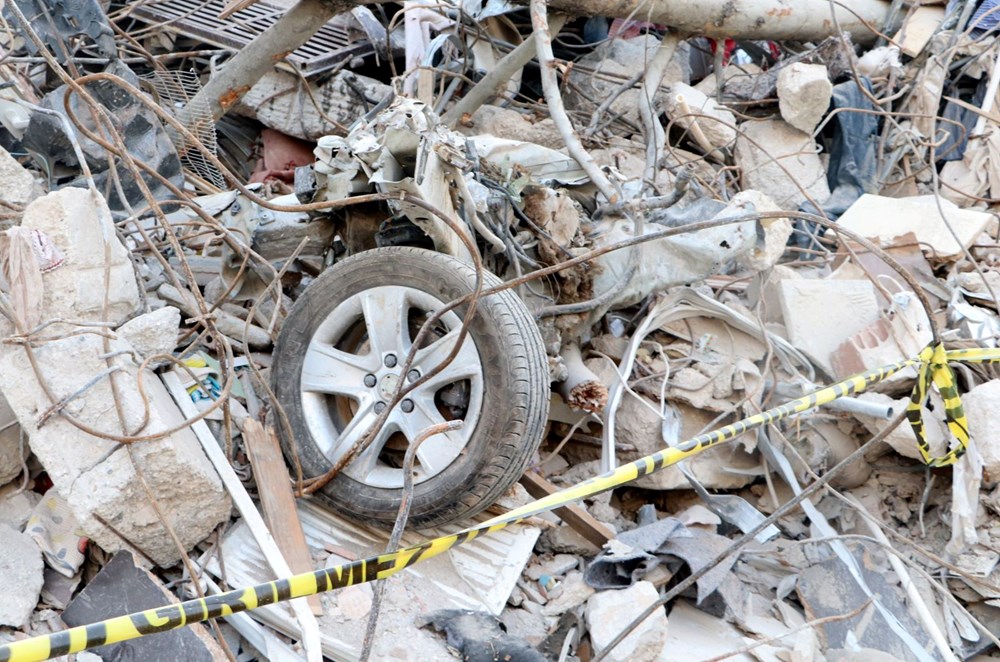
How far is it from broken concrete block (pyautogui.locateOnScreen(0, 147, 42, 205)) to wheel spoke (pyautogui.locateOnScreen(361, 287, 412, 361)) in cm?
157

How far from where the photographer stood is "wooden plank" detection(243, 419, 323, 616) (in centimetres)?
340

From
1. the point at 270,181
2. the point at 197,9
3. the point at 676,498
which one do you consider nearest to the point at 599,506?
Answer: the point at 676,498

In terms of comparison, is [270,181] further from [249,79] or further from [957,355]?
[957,355]

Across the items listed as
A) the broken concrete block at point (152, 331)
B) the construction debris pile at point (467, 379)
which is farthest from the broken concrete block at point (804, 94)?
the broken concrete block at point (152, 331)

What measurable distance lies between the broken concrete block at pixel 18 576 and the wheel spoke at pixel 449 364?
1.36 m

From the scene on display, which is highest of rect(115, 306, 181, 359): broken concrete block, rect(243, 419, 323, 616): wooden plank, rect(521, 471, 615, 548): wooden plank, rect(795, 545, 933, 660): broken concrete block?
rect(115, 306, 181, 359): broken concrete block

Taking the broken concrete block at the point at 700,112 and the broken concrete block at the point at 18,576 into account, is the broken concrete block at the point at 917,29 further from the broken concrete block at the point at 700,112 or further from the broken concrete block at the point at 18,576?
the broken concrete block at the point at 18,576

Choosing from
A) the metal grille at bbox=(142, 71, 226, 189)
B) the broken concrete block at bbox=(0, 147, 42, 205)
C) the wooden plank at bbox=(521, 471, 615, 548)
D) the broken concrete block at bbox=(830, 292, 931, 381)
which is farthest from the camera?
the metal grille at bbox=(142, 71, 226, 189)

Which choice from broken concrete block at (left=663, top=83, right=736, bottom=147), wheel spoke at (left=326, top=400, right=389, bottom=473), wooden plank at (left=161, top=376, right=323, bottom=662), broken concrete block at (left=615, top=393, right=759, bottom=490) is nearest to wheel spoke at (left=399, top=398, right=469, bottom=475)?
wheel spoke at (left=326, top=400, right=389, bottom=473)

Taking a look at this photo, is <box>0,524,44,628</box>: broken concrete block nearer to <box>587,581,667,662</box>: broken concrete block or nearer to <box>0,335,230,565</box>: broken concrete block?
<box>0,335,230,565</box>: broken concrete block

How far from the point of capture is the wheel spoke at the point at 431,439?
3.49 meters

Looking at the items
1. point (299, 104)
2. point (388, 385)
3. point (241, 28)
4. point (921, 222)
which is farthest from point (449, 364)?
point (241, 28)

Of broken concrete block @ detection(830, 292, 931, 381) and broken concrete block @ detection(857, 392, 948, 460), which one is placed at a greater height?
broken concrete block @ detection(830, 292, 931, 381)

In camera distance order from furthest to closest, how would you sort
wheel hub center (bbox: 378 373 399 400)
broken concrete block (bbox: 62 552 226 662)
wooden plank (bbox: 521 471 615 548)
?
wooden plank (bbox: 521 471 615 548)
wheel hub center (bbox: 378 373 399 400)
broken concrete block (bbox: 62 552 226 662)
